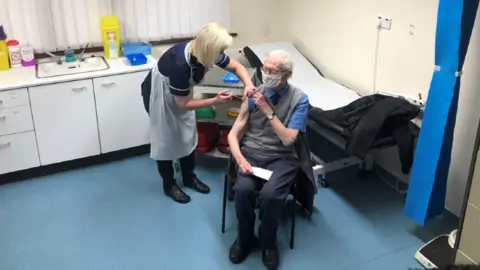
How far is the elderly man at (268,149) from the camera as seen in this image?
2707mm

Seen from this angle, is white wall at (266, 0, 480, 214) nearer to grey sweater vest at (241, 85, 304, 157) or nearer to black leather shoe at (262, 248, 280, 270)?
grey sweater vest at (241, 85, 304, 157)

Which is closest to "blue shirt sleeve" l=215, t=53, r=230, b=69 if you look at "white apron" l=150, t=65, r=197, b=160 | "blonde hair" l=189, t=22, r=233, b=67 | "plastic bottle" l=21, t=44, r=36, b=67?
"blonde hair" l=189, t=22, r=233, b=67

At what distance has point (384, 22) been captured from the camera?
3.40m

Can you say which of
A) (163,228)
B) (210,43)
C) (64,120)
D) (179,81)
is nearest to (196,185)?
(163,228)

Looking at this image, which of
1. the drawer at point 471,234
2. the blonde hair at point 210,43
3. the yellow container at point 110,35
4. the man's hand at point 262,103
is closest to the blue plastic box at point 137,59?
the yellow container at point 110,35

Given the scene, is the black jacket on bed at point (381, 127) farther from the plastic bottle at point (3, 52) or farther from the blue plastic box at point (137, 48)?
the plastic bottle at point (3, 52)

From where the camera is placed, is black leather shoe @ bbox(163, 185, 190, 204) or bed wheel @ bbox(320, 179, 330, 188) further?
bed wheel @ bbox(320, 179, 330, 188)

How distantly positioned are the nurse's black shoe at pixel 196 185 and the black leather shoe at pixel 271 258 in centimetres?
80

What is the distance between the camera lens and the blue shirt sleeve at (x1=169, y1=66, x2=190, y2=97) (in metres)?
2.84

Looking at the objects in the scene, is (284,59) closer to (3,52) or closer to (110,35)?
(110,35)

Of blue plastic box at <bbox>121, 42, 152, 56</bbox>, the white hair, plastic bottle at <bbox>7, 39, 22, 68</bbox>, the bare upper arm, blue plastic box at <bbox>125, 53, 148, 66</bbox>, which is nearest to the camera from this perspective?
the white hair

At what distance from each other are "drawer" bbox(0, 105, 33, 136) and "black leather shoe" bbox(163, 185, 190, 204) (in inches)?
40.4

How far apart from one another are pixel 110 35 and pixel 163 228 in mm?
1546

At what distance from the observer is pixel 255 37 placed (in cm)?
455
